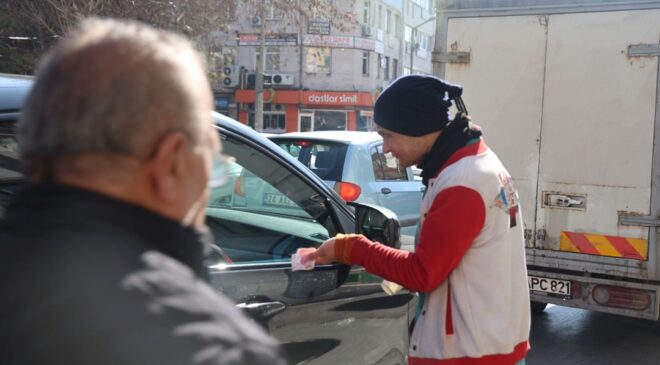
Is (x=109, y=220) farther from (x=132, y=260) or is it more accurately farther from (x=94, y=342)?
(x=94, y=342)

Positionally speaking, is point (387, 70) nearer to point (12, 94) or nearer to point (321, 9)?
point (321, 9)

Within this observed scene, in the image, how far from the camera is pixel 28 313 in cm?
94

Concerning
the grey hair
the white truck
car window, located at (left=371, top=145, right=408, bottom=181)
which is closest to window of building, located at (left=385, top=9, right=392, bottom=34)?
car window, located at (left=371, top=145, right=408, bottom=181)

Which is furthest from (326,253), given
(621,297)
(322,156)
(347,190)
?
(322,156)

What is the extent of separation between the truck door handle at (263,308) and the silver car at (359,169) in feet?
15.8

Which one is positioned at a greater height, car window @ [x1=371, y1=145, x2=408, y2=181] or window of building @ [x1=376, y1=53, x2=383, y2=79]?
window of building @ [x1=376, y1=53, x2=383, y2=79]

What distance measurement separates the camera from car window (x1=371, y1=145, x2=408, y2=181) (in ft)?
25.2

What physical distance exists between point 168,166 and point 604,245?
5.02 meters

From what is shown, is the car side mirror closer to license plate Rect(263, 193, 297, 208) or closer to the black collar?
license plate Rect(263, 193, 297, 208)

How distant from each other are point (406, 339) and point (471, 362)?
1061 mm

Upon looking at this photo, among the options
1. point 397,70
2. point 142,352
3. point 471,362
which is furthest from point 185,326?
point 397,70

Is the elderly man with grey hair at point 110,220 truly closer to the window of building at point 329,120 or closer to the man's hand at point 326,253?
the man's hand at point 326,253

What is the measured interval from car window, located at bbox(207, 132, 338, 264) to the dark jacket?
1.65 meters

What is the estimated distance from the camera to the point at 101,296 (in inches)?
36.9
